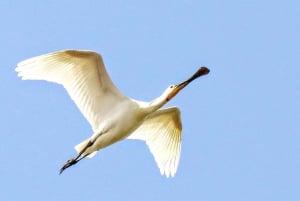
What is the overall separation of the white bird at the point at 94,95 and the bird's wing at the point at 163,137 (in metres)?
1.22

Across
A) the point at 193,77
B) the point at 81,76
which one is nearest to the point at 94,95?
the point at 81,76

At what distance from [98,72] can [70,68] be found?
0.54 m

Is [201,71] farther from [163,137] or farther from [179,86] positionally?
[163,137]

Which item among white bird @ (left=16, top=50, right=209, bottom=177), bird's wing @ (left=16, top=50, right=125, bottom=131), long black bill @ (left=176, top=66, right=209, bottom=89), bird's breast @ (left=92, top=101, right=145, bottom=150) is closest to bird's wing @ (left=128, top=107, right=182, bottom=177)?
white bird @ (left=16, top=50, right=209, bottom=177)

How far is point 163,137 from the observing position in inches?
990

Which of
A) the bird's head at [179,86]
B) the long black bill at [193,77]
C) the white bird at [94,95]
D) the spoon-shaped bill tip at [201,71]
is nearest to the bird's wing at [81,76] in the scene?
the white bird at [94,95]

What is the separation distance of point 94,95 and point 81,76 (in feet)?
1.57

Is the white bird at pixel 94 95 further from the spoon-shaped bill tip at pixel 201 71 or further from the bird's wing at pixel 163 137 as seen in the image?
the bird's wing at pixel 163 137

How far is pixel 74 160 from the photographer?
23328 millimetres

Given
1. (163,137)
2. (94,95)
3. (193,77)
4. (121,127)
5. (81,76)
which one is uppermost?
(81,76)

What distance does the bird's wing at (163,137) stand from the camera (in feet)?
81.9

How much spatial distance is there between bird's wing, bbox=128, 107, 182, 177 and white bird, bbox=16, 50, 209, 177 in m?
1.22

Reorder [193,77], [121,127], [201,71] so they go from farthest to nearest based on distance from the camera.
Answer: [201,71], [193,77], [121,127]

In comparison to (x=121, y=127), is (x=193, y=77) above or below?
above
